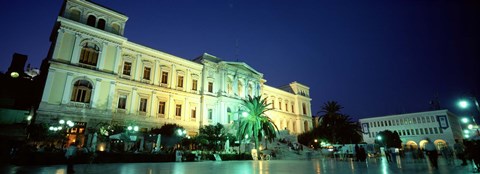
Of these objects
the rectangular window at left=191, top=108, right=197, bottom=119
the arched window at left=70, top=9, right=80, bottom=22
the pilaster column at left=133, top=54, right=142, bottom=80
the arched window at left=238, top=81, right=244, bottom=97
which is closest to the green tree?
the arched window at left=238, top=81, right=244, bottom=97

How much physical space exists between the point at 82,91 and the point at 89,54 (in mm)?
4090

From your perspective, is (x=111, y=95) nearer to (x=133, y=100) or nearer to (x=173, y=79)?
(x=133, y=100)

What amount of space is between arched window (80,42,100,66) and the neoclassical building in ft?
0.29

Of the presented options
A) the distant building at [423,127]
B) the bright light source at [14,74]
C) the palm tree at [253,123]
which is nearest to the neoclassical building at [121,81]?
the palm tree at [253,123]

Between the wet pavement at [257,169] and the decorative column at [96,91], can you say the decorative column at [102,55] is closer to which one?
the decorative column at [96,91]

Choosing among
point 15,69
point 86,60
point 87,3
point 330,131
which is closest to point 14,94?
point 15,69

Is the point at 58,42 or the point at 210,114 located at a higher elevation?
the point at 58,42

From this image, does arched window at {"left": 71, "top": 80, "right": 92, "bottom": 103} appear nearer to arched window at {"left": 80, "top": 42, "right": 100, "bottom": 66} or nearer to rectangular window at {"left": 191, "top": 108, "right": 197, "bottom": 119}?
arched window at {"left": 80, "top": 42, "right": 100, "bottom": 66}

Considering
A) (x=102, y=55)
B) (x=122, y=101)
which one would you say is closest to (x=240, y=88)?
(x=122, y=101)

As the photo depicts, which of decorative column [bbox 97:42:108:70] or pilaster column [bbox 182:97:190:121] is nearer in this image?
decorative column [bbox 97:42:108:70]

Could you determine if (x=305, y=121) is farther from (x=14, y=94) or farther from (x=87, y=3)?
(x=14, y=94)

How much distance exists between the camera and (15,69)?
109 feet

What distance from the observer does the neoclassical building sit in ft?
78.2

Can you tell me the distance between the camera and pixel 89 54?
2611cm
